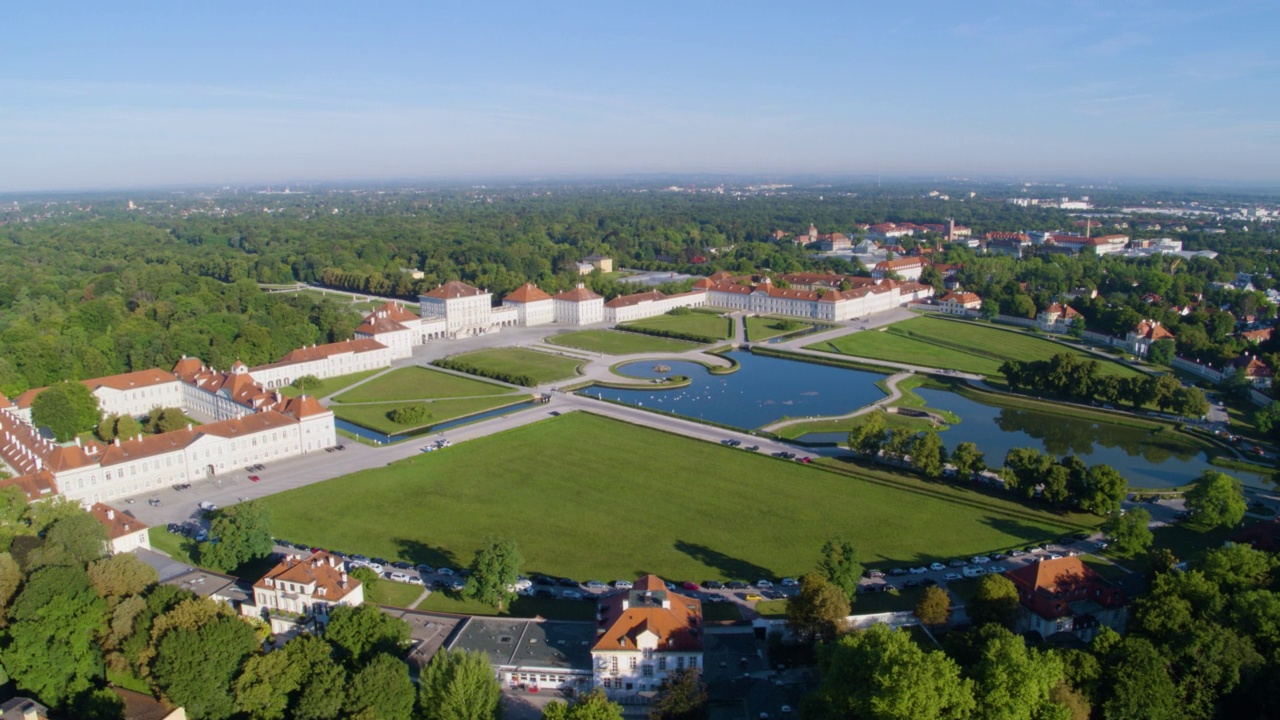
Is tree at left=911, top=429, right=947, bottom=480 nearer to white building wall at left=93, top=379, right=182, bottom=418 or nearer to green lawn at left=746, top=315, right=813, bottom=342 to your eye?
green lawn at left=746, top=315, right=813, bottom=342

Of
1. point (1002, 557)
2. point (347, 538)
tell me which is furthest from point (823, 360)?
point (347, 538)

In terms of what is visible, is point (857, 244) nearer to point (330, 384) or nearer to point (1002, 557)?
point (330, 384)

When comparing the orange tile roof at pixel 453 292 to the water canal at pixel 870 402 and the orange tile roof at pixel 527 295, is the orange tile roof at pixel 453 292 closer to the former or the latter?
the orange tile roof at pixel 527 295

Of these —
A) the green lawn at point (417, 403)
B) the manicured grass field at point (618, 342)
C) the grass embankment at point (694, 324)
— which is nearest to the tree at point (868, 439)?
the green lawn at point (417, 403)

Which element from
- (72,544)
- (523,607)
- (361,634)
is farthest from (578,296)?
(361,634)

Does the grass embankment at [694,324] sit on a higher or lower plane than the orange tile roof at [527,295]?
lower

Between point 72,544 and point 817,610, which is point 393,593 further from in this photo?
point 817,610
